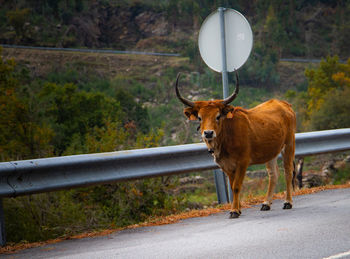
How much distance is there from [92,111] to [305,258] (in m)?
31.2

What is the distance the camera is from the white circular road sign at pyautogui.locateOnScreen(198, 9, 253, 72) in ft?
29.1

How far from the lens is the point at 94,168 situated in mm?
7422

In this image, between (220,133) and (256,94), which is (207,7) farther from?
(220,133)

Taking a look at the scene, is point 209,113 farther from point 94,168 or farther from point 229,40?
point 229,40

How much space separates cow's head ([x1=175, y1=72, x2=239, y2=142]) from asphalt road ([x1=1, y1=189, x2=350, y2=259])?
117 cm

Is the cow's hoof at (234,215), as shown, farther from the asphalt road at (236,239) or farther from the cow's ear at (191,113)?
the cow's ear at (191,113)

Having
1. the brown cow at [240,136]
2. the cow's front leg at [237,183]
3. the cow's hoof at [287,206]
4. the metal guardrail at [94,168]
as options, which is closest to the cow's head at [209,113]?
the brown cow at [240,136]

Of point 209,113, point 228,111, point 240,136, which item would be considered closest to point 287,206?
point 240,136

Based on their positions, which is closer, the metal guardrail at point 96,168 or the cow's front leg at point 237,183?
the metal guardrail at point 96,168

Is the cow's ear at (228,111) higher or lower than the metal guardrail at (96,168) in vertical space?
higher

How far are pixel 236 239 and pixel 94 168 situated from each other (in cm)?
242

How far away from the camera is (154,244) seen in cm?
591

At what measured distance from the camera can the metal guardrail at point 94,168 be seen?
22.1ft

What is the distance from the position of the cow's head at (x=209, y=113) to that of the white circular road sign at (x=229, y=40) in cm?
144
